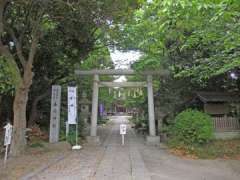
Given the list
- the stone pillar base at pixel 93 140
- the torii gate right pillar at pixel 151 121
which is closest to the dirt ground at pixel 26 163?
the stone pillar base at pixel 93 140

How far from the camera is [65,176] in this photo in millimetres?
7211

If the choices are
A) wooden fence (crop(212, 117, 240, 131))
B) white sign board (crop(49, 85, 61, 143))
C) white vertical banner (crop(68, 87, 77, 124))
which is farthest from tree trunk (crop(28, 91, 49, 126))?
wooden fence (crop(212, 117, 240, 131))

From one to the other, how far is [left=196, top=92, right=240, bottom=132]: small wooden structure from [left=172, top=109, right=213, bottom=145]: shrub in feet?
8.90

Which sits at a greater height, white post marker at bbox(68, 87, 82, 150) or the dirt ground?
white post marker at bbox(68, 87, 82, 150)

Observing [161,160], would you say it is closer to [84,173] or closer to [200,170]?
[200,170]

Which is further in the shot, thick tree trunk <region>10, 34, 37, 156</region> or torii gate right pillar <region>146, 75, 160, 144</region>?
torii gate right pillar <region>146, 75, 160, 144</region>

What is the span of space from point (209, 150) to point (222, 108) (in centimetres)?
475

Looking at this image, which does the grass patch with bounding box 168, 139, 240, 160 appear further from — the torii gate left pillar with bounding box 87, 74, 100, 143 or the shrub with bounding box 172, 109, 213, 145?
the torii gate left pillar with bounding box 87, 74, 100, 143

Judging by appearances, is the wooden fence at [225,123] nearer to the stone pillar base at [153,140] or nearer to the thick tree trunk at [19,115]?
the stone pillar base at [153,140]

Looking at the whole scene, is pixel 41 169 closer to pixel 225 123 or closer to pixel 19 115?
pixel 19 115

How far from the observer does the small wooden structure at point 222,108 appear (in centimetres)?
1505

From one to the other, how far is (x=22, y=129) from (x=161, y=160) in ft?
17.6

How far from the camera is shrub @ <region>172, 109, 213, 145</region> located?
40.0ft

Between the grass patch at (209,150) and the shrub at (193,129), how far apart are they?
29 centimetres
